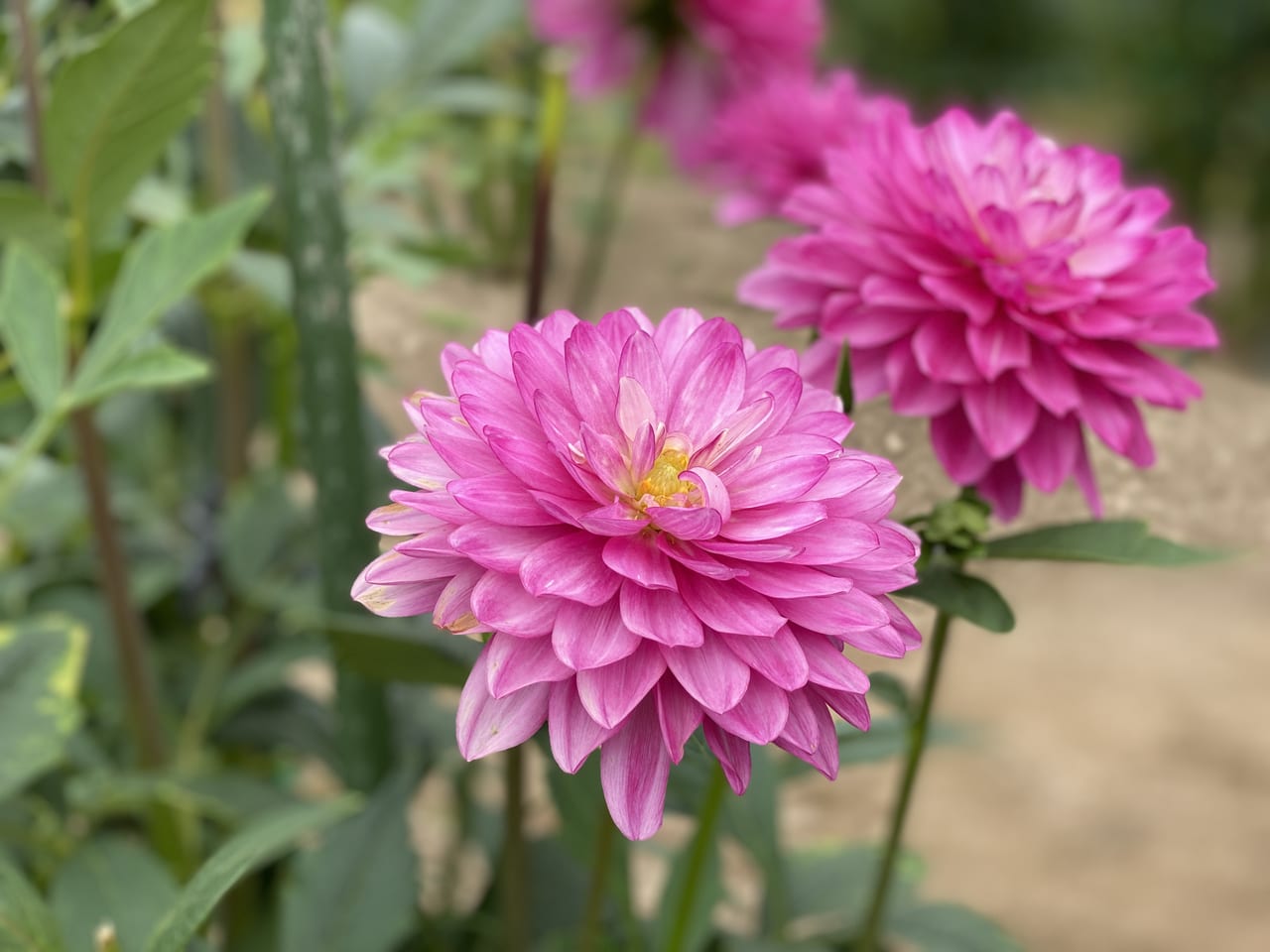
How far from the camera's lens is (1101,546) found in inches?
11.0

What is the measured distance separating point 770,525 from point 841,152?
13 centimetres

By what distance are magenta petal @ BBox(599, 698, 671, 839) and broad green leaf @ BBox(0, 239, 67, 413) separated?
0.22m

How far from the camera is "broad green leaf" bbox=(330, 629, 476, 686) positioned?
33 centimetres

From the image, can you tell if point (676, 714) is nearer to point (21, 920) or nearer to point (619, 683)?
point (619, 683)

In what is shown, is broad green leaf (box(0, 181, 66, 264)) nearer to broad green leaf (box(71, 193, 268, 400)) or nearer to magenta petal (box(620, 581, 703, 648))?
broad green leaf (box(71, 193, 268, 400))

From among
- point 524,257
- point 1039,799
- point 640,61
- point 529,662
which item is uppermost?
point 640,61

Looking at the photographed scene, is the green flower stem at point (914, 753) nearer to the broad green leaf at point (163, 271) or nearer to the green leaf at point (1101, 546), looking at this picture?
the green leaf at point (1101, 546)

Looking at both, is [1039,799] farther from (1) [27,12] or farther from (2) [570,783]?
(1) [27,12]

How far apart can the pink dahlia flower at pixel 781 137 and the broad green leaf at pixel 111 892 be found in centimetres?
34

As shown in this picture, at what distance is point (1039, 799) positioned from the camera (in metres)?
1.26

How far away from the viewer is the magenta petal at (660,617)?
0.21 meters

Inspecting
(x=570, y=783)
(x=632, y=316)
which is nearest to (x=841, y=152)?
(x=632, y=316)

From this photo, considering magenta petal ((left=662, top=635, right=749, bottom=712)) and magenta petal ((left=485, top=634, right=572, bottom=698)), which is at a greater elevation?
magenta petal ((left=662, top=635, right=749, bottom=712))

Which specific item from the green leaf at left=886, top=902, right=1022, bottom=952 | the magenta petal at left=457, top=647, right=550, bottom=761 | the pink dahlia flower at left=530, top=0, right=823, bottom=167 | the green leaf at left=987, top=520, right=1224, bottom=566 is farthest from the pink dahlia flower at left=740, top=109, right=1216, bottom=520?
the pink dahlia flower at left=530, top=0, right=823, bottom=167
